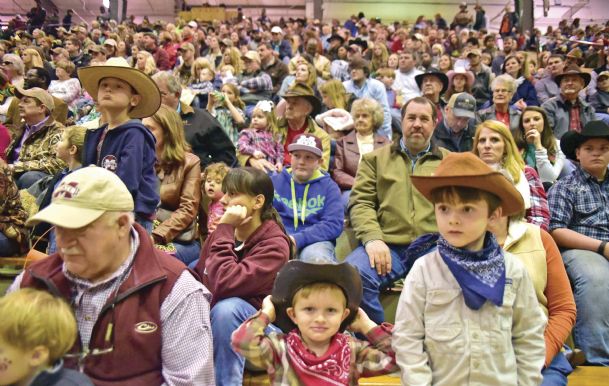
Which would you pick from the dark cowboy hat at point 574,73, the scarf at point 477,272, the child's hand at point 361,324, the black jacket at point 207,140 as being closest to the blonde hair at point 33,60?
the black jacket at point 207,140

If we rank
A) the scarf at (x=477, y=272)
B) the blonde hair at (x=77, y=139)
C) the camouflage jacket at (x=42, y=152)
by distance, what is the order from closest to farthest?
the scarf at (x=477, y=272), the blonde hair at (x=77, y=139), the camouflage jacket at (x=42, y=152)

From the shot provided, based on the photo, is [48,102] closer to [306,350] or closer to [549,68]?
[306,350]

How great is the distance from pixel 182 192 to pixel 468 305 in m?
2.33

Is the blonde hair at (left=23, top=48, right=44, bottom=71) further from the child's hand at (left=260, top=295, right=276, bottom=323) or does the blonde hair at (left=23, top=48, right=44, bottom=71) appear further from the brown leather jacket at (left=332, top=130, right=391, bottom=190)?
the child's hand at (left=260, top=295, right=276, bottom=323)

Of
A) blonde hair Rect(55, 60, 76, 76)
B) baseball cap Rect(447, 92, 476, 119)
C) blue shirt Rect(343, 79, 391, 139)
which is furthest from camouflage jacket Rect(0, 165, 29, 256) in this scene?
blonde hair Rect(55, 60, 76, 76)

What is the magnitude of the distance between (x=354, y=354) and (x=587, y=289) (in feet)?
5.45

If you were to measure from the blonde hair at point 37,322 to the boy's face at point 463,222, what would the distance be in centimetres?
122

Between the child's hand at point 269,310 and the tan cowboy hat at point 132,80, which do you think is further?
the tan cowboy hat at point 132,80

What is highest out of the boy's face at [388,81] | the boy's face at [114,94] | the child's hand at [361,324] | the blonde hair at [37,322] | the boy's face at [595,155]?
the boy's face at [388,81]

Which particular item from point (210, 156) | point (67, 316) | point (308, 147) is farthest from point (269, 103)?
point (67, 316)

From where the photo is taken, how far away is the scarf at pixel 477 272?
6.09 ft

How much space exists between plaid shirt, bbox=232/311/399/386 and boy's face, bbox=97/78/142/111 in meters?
1.58

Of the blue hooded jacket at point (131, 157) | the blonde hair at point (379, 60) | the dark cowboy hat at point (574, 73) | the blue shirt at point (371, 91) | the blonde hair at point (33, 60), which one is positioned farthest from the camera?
the blonde hair at point (379, 60)

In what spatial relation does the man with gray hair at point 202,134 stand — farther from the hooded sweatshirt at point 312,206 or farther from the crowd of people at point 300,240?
the hooded sweatshirt at point 312,206
